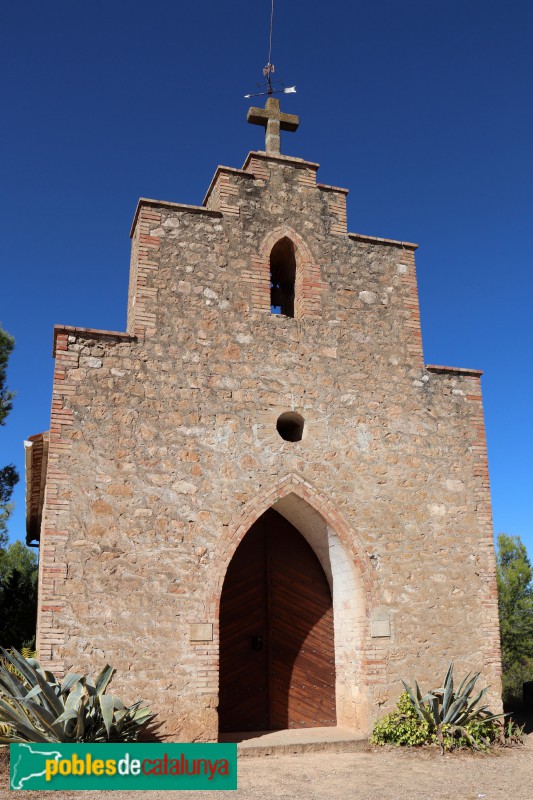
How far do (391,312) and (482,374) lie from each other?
1759 millimetres

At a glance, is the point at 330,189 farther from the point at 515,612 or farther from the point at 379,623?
the point at 515,612

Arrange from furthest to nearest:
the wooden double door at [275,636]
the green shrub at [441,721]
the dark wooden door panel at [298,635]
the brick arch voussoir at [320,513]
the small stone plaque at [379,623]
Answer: the dark wooden door panel at [298,635]
the wooden double door at [275,636]
the small stone plaque at [379,623]
the brick arch voussoir at [320,513]
the green shrub at [441,721]

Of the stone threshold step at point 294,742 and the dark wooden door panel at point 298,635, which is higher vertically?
the dark wooden door panel at point 298,635

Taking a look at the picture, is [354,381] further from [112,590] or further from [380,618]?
[112,590]

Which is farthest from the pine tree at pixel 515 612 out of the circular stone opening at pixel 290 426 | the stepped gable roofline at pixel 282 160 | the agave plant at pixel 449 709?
the stepped gable roofline at pixel 282 160

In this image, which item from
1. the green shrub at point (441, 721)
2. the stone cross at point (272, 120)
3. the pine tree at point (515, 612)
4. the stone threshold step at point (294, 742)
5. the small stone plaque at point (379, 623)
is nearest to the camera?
the stone threshold step at point (294, 742)

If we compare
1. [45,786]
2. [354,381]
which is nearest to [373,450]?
[354,381]

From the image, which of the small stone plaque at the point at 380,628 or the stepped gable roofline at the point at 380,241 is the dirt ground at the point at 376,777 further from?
the stepped gable roofline at the point at 380,241

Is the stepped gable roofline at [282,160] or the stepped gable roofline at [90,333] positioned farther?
the stepped gable roofline at [282,160]

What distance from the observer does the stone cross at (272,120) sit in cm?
1112

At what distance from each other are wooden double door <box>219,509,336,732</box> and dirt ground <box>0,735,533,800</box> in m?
1.20

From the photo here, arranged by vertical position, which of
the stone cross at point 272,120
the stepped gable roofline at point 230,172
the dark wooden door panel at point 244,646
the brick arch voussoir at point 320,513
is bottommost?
the dark wooden door panel at point 244,646

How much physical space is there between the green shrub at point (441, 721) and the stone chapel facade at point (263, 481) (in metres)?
0.24

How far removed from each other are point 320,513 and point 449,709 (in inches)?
116
